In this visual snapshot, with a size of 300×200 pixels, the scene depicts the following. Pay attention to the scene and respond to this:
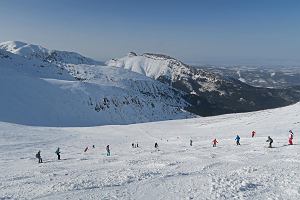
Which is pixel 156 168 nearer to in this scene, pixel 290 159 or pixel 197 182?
pixel 197 182

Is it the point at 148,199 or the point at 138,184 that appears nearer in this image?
the point at 148,199

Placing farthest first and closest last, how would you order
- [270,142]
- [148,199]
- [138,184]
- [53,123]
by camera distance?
1. [53,123]
2. [270,142]
3. [138,184]
4. [148,199]

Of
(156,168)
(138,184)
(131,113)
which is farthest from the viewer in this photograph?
(131,113)

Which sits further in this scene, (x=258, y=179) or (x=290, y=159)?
(x=290, y=159)

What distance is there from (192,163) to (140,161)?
15.0 ft

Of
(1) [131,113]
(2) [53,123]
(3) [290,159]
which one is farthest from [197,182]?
(1) [131,113]

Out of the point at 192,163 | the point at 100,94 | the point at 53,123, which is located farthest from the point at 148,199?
the point at 100,94

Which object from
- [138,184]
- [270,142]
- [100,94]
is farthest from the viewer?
[100,94]

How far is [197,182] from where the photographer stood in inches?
804

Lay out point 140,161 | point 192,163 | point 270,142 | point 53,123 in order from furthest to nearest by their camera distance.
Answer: point 53,123
point 270,142
point 140,161
point 192,163

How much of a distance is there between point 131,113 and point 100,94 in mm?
20987

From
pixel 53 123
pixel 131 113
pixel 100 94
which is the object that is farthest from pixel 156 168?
pixel 100 94

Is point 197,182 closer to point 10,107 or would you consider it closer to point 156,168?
point 156,168

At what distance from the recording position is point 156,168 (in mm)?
26125
